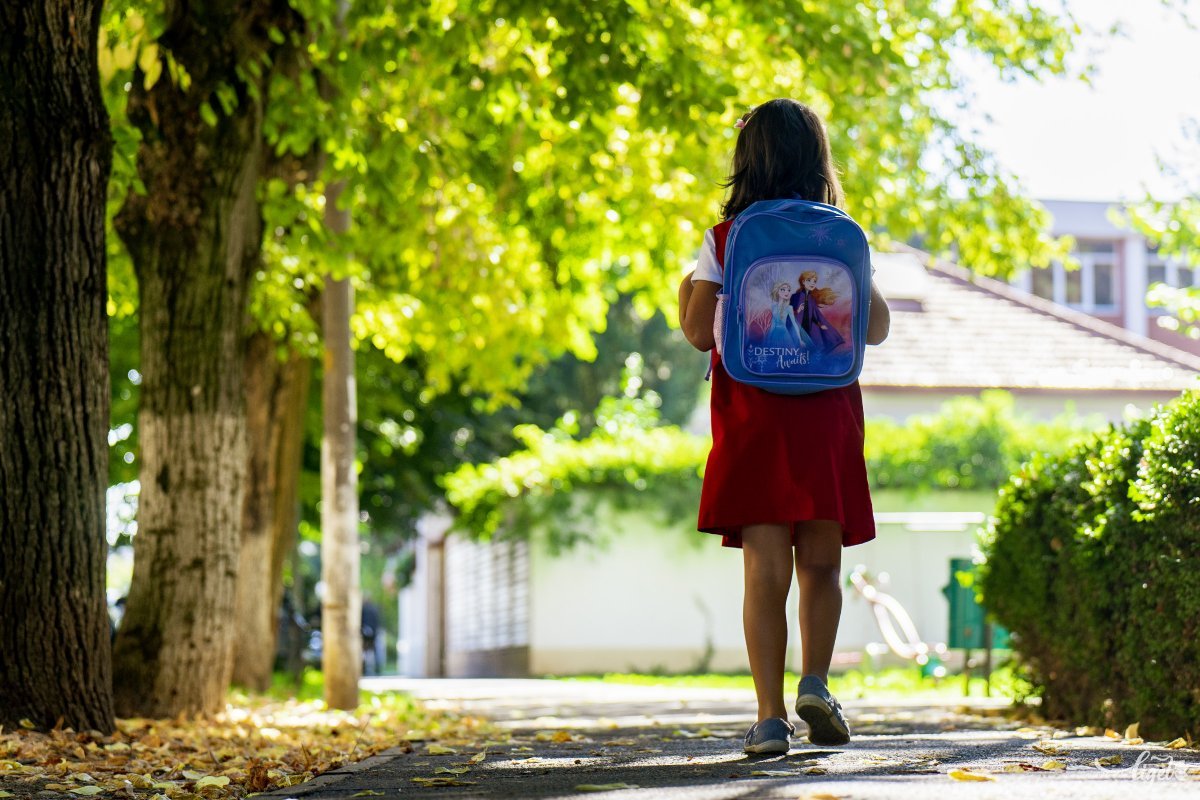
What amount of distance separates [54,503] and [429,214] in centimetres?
801

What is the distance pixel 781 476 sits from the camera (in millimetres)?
4879

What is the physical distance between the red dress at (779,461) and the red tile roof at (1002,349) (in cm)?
1867

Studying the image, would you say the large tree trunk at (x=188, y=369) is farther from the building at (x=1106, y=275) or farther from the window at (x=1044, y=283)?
the window at (x=1044, y=283)

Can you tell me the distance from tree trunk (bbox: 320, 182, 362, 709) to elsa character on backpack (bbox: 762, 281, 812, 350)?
21.7 feet

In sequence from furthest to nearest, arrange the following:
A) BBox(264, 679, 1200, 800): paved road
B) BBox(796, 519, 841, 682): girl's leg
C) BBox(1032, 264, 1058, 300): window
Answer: BBox(1032, 264, 1058, 300): window → BBox(796, 519, 841, 682): girl's leg → BBox(264, 679, 1200, 800): paved road

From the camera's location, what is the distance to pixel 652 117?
10.1 metres

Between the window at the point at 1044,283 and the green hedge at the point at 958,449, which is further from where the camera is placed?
the window at the point at 1044,283

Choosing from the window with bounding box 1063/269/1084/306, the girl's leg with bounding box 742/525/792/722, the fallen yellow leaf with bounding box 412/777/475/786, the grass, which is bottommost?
the grass

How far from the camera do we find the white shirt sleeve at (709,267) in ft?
16.5

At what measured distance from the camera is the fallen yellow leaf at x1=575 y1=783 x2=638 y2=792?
4.24 meters

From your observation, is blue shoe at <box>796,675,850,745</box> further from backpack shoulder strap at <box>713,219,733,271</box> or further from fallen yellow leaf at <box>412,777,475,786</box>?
backpack shoulder strap at <box>713,219,733,271</box>

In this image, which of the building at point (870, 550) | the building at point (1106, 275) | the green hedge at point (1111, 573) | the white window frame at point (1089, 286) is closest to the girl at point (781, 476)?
the green hedge at point (1111, 573)

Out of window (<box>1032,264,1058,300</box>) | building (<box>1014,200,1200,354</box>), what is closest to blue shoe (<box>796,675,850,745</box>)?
building (<box>1014,200,1200,354</box>)

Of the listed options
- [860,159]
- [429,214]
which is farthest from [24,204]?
[860,159]
